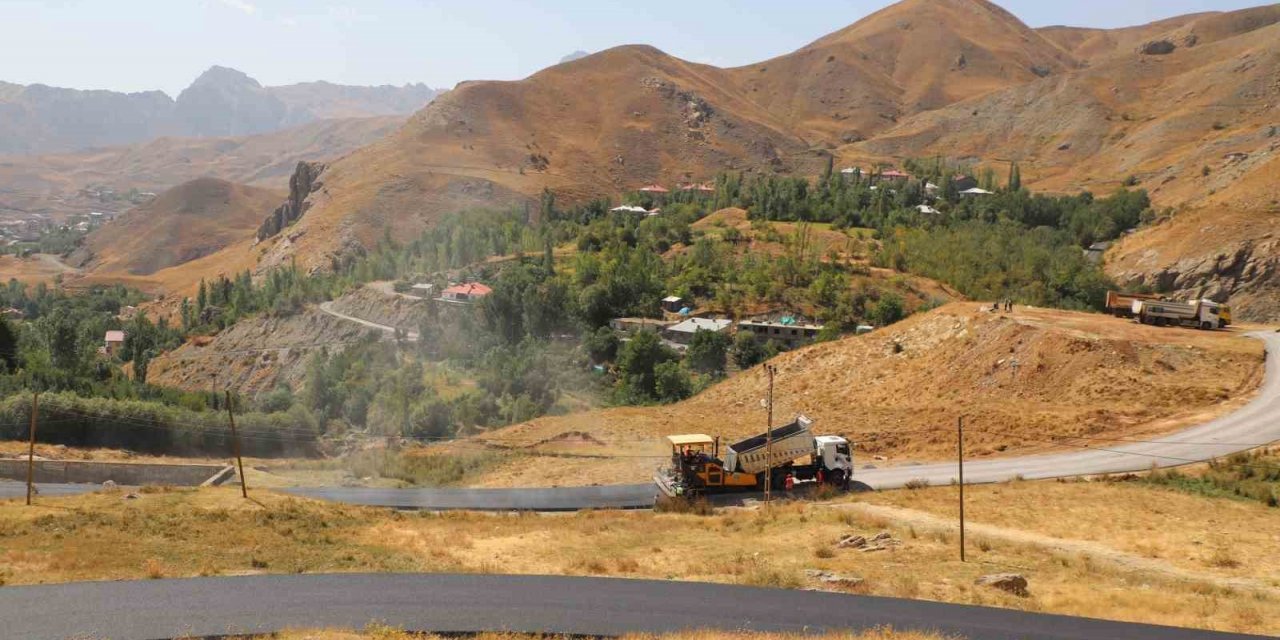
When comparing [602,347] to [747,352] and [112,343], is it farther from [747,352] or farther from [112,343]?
[112,343]

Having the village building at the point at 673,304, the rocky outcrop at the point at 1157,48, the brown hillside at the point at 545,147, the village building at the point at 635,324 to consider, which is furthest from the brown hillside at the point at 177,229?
the rocky outcrop at the point at 1157,48

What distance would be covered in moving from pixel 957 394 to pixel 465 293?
4501 cm

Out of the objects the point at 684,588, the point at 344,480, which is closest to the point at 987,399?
the point at 684,588

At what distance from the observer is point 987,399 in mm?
36188

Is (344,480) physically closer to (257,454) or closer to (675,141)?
(257,454)

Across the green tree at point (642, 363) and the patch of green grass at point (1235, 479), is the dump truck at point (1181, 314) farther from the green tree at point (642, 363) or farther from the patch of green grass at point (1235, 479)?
the green tree at point (642, 363)

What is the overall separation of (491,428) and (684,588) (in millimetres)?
→ 31869

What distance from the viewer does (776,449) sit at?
28047mm

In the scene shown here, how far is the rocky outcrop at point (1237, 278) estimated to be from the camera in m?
54.7

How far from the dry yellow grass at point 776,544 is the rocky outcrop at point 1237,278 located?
116 feet

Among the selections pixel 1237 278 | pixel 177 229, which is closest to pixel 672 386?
pixel 1237 278

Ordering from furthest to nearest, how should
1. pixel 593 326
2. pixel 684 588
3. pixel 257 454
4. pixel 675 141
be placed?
1. pixel 675 141
2. pixel 593 326
3. pixel 257 454
4. pixel 684 588

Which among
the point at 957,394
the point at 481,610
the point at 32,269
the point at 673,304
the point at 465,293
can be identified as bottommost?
the point at 481,610

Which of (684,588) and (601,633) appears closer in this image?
(601,633)
